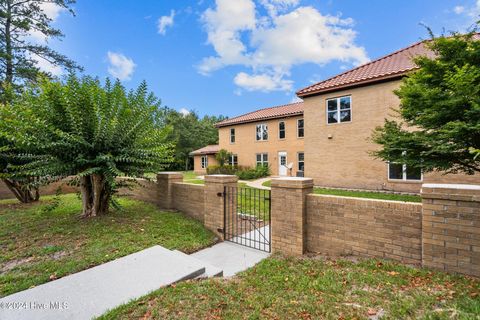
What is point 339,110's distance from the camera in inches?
532

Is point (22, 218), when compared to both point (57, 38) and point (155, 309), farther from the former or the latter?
point (57, 38)

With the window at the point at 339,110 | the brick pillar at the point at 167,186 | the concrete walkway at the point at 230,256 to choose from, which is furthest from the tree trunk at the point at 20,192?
the window at the point at 339,110

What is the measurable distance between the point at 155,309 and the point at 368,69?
591 inches

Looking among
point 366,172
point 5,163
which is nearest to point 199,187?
point 5,163

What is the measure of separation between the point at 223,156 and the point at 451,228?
74.2 ft

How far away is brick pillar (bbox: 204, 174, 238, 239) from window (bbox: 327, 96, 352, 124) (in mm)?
9684

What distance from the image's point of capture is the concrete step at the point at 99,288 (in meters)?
Result: 2.79

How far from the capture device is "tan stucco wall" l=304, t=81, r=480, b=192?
11906 millimetres

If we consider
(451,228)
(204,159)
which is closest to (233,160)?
(204,159)

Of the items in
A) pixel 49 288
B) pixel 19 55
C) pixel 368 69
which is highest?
pixel 19 55

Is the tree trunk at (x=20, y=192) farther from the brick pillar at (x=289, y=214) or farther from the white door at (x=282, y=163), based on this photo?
the white door at (x=282, y=163)

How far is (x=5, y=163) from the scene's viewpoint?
7906 mm

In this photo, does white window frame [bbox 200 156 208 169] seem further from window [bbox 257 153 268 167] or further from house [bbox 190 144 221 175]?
window [bbox 257 153 268 167]

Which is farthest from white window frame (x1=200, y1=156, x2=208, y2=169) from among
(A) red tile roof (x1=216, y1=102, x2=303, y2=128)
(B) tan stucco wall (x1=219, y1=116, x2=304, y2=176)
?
(A) red tile roof (x1=216, y1=102, x2=303, y2=128)
